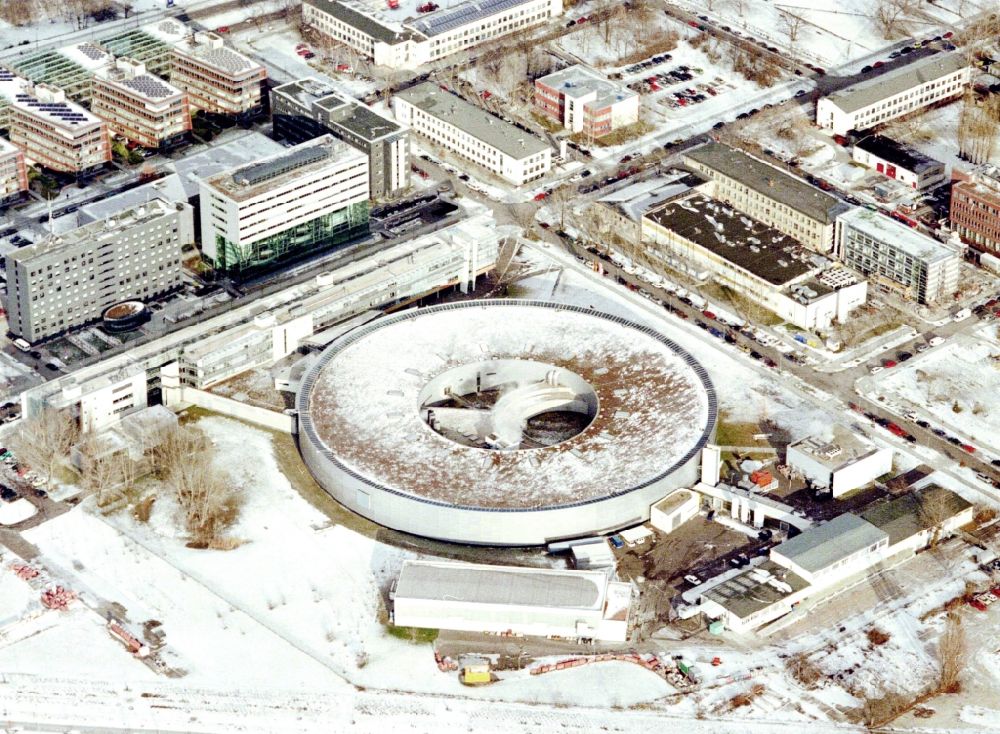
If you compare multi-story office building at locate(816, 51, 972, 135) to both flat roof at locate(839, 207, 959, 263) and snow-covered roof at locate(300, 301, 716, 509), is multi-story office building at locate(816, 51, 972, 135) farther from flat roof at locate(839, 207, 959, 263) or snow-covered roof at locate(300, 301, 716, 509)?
snow-covered roof at locate(300, 301, 716, 509)

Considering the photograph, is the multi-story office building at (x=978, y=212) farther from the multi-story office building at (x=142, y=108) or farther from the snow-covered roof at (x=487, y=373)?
the multi-story office building at (x=142, y=108)

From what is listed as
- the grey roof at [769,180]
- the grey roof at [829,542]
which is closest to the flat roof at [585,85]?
the grey roof at [769,180]

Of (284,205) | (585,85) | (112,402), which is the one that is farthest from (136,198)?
(585,85)

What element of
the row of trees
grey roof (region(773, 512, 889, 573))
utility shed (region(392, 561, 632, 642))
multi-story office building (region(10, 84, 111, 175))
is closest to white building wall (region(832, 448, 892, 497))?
grey roof (region(773, 512, 889, 573))

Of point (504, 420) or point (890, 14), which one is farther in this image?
point (890, 14)

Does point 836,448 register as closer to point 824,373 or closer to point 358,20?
point 824,373

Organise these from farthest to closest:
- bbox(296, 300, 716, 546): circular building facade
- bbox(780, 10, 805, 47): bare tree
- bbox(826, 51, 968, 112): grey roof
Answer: bbox(780, 10, 805, 47): bare tree → bbox(826, 51, 968, 112): grey roof → bbox(296, 300, 716, 546): circular building facade

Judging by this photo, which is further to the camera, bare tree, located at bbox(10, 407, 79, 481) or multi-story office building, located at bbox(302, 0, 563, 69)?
multi-story office building, located at bbox(302, 0, 563, 69)
